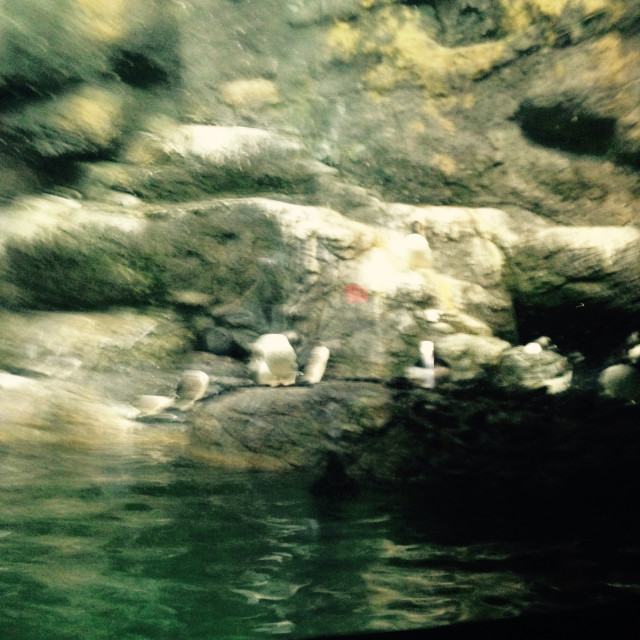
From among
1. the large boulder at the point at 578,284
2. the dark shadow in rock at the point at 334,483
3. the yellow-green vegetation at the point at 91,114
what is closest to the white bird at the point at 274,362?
the dark shadow in rock at the point at 334,483

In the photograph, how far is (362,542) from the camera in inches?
190

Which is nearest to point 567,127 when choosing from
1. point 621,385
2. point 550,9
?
point 550,9

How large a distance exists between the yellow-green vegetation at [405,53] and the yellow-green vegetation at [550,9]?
Result: 24 centimetres

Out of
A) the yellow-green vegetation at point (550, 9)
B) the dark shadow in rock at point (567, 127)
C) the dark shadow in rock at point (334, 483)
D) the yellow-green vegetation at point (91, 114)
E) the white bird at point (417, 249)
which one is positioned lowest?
the dark shadow in rock at point (334, 483)

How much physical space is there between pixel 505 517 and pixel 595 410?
1279 millimetres

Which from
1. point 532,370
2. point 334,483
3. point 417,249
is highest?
point 417,249

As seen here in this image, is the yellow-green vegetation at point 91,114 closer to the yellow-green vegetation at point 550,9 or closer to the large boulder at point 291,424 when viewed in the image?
the large boulder at point 291,424

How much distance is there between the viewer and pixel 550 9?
407 cm

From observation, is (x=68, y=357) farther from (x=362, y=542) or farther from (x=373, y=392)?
(x=362, y=542)

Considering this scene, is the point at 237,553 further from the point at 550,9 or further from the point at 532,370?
the point at 550,9

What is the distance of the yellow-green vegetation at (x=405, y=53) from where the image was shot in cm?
396

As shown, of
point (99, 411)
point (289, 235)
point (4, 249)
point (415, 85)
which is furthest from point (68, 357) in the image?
point (415, 85)

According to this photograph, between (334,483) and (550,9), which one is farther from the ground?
(550,9)

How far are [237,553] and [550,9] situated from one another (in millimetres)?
5544
